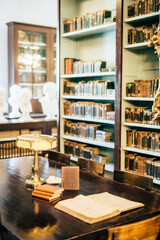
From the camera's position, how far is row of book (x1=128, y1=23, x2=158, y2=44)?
3.59 m

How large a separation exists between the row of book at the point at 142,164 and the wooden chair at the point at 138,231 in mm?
1909

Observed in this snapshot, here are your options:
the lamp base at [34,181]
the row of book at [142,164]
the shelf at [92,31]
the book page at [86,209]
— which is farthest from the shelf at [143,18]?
the book page at [86,209]

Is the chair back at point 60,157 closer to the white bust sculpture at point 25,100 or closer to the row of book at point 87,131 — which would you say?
the row of book at point 87,131

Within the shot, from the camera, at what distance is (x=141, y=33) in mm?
3684

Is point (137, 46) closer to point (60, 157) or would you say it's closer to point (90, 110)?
point (90, 110)

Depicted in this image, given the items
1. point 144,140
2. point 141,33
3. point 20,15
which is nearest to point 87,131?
point 144,140

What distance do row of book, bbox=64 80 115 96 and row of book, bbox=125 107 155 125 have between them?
1.30 feet

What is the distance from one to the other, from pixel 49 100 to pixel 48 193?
4.70 meters

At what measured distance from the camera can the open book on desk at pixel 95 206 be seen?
179 cm

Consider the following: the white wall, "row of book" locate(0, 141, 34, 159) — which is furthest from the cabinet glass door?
"row of book" locate(0, 141, 34, 159)

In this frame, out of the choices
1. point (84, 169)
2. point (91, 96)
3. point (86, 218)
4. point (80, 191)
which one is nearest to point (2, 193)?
point (80, 191)

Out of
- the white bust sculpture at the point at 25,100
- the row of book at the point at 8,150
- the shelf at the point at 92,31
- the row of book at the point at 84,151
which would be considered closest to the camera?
the shelf at the point at 92,31

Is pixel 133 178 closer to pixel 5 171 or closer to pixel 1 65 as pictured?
pixel 5 171

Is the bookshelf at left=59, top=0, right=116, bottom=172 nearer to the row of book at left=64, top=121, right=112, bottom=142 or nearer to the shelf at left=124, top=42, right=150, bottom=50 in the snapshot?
the row of book at left=64, top=121, right=112, bottom=142
